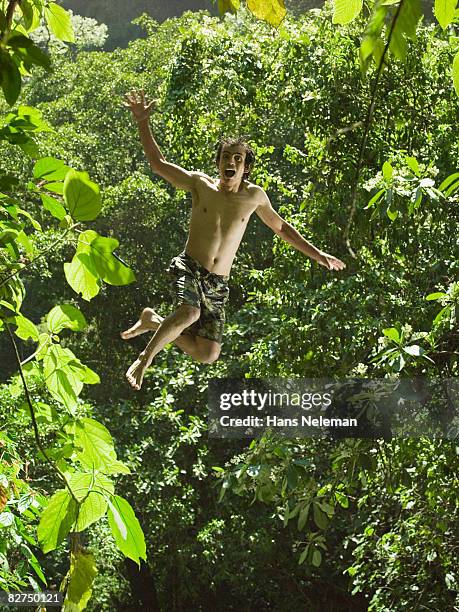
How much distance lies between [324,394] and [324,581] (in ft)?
13.5

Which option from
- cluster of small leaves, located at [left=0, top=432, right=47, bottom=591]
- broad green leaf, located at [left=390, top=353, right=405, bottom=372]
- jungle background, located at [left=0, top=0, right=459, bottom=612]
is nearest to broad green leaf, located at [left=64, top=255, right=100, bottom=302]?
jungle background, located at [left=0, top=0, right=459, bottom=612]

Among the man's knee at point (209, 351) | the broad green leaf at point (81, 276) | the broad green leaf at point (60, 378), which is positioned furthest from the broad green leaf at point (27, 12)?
the man's knee at point (209, 351)

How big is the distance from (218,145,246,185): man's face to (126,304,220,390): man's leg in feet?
1.22

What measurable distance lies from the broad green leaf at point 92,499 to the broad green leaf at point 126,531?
1.0 inches

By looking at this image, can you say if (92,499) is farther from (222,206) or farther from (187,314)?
(222,206)

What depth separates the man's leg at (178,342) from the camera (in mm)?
2418

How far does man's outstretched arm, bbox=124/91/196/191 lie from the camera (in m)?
2.30

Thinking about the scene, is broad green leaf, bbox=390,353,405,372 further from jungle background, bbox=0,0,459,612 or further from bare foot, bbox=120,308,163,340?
bare foot, bbox=120,308,163,340

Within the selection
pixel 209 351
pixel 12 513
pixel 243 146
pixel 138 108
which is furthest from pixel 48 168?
pixel 209 351

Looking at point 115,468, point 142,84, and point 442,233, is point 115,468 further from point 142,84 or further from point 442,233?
point 142,84

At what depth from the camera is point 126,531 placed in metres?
0.69

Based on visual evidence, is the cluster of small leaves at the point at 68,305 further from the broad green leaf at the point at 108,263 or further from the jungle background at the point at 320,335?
the jungle background at the point at 320,335

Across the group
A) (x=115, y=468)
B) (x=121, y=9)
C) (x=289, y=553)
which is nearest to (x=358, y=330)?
(x=115, y=468)

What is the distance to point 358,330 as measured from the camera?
4375 mm
